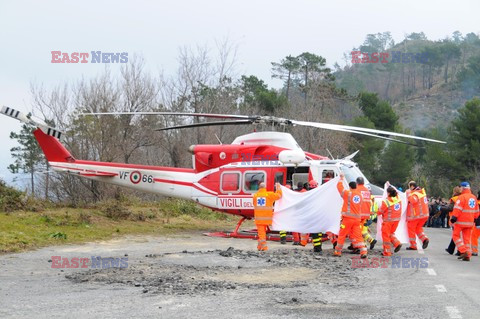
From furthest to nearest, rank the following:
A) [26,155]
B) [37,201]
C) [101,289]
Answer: [26,155]
[37,201]
[101,289]

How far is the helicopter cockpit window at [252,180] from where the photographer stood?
18891 millimetres

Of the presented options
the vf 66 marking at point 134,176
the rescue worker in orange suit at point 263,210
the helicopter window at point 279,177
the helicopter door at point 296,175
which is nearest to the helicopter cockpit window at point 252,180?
the helicopter window at point 279,177

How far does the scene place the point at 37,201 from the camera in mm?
21641

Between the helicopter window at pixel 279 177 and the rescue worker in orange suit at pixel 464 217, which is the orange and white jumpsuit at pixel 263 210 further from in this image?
the rescue worker in orange suit at pixel 464 217

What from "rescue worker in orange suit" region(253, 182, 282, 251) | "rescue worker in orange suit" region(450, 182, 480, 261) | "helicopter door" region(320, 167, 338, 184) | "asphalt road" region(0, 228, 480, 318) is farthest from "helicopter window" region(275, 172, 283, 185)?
"rescue worker in orange suit" region(450, 182, 480, 261)

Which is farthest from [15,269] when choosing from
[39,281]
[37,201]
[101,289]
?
[37,201]

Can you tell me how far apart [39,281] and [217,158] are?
10.4 m

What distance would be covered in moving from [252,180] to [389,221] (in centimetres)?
557

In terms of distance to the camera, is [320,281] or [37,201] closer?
[320,281]

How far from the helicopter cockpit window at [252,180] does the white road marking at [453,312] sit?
1138 cm

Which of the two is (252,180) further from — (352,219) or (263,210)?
(352,219)

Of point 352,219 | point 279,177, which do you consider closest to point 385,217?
point 352,219

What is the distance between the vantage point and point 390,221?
1462 centimetres

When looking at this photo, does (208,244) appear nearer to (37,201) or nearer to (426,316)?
(37,201)
